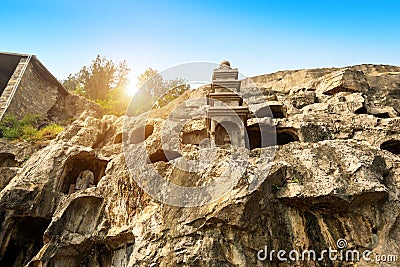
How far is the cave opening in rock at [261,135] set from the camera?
15.2 meters

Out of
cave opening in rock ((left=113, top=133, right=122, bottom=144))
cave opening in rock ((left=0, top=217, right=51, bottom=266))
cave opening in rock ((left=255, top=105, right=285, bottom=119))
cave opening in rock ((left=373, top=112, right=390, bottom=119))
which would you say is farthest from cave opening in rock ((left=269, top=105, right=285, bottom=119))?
cave opening in rock ((left=0, top=217, right=51, bottom=266))

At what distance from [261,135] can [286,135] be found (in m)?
1.34

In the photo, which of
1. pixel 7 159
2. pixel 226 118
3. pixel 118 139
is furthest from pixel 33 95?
pixel 226 118

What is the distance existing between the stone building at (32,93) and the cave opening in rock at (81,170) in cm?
915

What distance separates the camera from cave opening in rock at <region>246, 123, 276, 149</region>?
50.0 feet

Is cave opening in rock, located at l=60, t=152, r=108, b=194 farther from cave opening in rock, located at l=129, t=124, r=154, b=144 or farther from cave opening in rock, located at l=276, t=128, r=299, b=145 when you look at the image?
cave opening in rock, located at l=276, t=128, r=299, b=145

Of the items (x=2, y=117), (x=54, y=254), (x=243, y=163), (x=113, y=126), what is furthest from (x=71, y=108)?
(x=243, y=163)

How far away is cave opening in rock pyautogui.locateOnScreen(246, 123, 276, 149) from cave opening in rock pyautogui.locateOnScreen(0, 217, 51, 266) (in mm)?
10367

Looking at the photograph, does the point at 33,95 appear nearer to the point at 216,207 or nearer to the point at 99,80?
the point at 99,80

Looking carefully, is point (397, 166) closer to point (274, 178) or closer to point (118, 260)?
point (274, 178)

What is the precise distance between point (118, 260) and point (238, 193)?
426 centimetres

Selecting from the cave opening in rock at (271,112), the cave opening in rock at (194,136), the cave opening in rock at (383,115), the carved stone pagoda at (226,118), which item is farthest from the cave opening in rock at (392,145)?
the cave opening in rock at (194,136)

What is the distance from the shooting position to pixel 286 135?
1530cm

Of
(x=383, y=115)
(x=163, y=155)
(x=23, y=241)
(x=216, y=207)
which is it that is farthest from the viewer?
(x=383, y=115)
